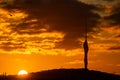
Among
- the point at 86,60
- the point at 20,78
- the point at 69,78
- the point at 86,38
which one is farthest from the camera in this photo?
the point at 86,38

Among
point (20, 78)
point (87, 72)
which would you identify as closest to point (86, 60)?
point (87, 72)

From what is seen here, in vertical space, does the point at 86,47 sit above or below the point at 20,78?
A: above

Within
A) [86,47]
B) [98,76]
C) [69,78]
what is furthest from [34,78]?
[86,47]

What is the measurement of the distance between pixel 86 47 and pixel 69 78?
3902cm

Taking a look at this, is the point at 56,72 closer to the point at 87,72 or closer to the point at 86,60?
the point at 87,72

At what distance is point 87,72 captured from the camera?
5507 inches

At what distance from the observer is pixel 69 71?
139625 millimetres

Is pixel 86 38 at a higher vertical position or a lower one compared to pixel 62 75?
higher

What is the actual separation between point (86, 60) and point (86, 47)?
10554 millimetres

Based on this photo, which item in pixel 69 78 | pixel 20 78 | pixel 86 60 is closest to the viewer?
pixel 69 78

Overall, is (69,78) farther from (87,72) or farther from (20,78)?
(20,78)

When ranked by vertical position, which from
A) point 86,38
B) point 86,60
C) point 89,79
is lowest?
point 89,79

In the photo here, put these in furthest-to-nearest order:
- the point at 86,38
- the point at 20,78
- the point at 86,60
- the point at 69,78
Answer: the point at 86,38 → the point at 86,60 → the point at 20,78 → the point at 69,78

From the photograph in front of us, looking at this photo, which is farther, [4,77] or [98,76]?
[4,77]
